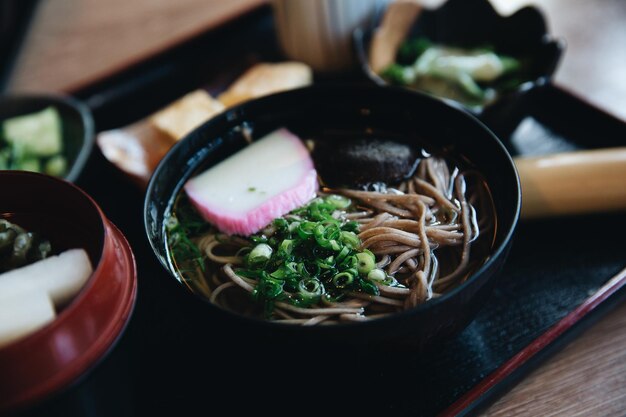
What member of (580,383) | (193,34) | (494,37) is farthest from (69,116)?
(580,383)

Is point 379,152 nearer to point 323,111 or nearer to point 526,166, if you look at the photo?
point 323,111

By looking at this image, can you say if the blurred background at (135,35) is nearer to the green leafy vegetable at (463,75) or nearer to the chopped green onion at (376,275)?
the green leafy vegetable at (463,75)

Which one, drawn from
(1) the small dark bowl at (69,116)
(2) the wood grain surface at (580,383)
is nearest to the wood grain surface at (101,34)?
(1) the small dark bowl at (69,116)

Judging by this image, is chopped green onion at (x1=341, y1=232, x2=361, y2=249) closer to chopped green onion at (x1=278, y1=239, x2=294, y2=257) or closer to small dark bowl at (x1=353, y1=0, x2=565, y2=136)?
chopped green onion at (x1=278, y1=239, x2=294, y2=257)

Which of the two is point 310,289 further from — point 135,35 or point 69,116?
point 135,35

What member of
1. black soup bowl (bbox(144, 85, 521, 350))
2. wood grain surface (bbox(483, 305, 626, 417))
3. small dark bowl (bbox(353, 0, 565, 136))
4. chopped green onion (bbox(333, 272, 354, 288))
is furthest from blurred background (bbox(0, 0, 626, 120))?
chopped green onion (bbox(333, 272, 354, 288))

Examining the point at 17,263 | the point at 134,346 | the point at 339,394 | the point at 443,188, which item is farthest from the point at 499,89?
the point at 17,263
